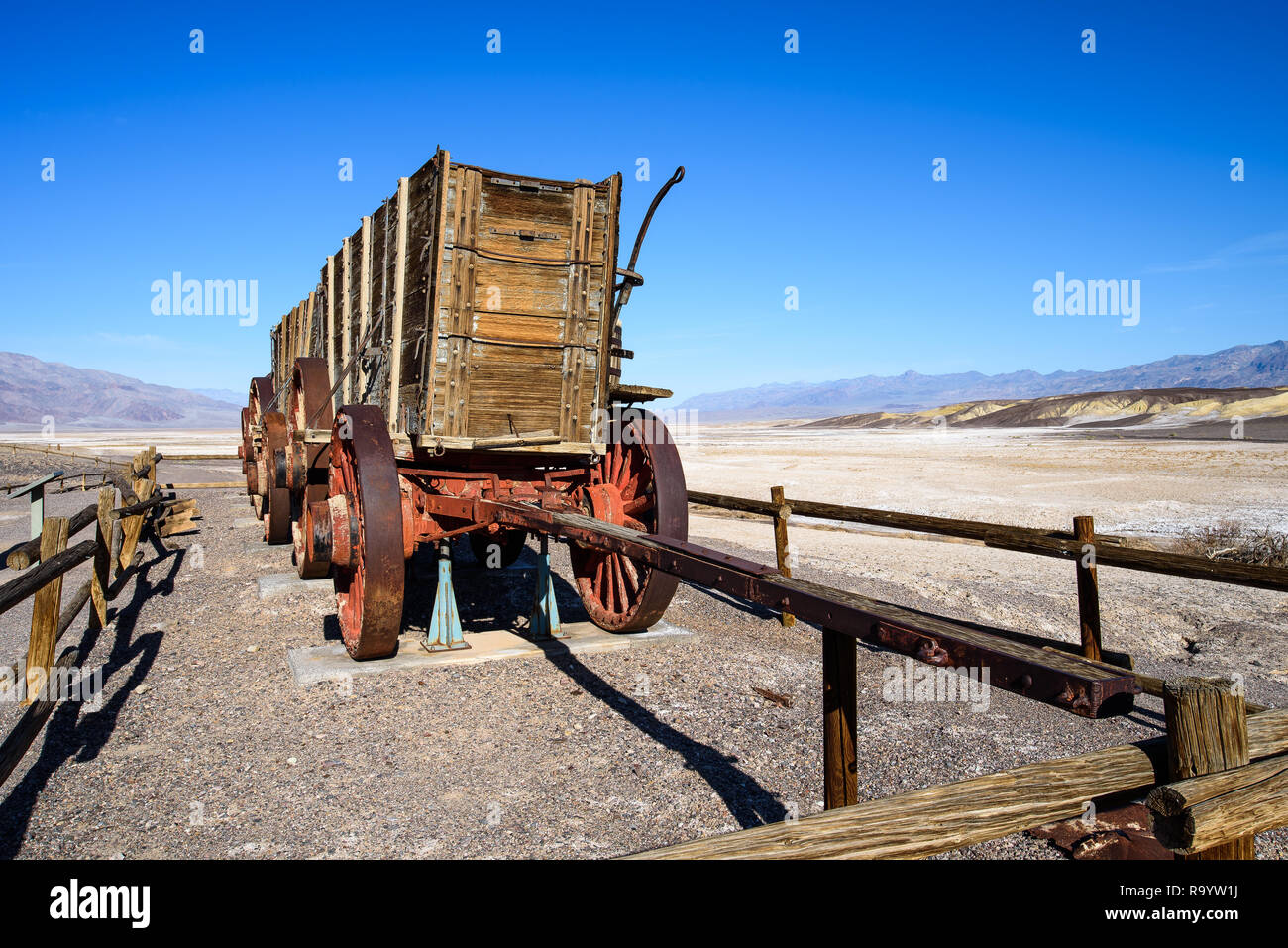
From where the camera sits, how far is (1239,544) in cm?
981

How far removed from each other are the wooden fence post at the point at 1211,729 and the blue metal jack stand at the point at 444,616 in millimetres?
4689

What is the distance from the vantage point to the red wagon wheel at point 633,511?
5605 millimetres

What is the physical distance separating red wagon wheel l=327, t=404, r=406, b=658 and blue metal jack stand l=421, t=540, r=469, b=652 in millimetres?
607

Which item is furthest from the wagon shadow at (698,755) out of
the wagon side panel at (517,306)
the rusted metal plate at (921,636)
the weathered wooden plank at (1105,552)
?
the weathered wooden plank at (1105,552)

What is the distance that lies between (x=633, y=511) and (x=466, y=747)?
7.60 feet

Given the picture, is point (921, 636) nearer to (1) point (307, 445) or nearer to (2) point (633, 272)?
(2) point (633, 272)

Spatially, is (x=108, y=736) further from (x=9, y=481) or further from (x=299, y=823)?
(x=9, y=481)

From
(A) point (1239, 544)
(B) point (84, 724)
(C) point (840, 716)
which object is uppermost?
(C) point (840, 716)

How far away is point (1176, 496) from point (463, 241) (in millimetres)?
17019

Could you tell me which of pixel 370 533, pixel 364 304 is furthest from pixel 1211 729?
pixel 364 304

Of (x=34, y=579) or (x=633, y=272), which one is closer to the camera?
(x=34, y=579)

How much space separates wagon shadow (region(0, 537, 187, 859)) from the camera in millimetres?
3299

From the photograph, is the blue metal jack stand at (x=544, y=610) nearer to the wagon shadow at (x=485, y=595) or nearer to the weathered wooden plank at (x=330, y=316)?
the wagon shadow at (x=485, y=595)

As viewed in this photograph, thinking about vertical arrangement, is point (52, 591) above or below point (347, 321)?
below
